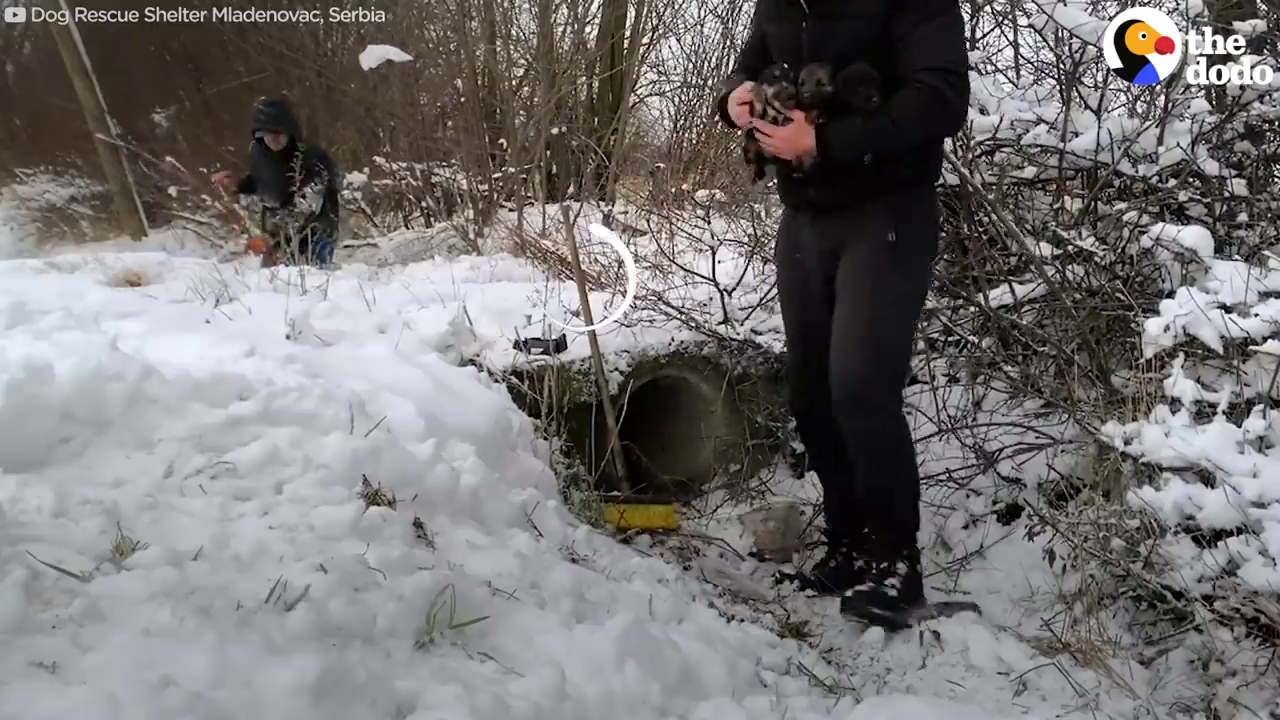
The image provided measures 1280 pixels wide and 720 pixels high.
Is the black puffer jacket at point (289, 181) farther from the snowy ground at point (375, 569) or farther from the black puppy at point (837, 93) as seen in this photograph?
the black puppy at point (837, 93)

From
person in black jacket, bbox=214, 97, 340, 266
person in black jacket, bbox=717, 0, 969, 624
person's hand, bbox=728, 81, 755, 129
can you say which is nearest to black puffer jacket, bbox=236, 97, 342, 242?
person in black jacket, bbox=214, 97, 340, 266

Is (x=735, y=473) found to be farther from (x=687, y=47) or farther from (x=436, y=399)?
(x=687, y=47)

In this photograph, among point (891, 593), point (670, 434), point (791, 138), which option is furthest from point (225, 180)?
point (891, 593)

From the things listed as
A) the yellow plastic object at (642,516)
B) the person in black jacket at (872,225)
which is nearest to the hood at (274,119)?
the yellow plastic object at (642,516)

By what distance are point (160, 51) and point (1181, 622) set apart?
8406mm

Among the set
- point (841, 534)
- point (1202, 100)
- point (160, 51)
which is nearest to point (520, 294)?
point (841, 534)

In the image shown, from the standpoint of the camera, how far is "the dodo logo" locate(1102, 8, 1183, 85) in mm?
2719

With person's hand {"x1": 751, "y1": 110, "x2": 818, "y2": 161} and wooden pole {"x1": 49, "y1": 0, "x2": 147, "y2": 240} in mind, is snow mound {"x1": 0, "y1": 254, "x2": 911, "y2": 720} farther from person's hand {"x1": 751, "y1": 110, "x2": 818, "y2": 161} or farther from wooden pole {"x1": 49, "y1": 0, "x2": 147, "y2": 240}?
wooden pole {"x1": 49, "y1": 0, "x2": 147, "y2": 240}

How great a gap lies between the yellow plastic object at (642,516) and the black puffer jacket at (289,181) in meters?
3.19

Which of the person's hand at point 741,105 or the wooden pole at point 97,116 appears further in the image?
the wooden pole at point 97,116

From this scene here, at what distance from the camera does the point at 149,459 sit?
1.79m

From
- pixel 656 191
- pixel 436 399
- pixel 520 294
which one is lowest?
pixel 436 399

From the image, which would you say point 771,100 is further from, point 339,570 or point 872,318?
point 339,570

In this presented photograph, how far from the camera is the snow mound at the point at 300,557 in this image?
133 cm
